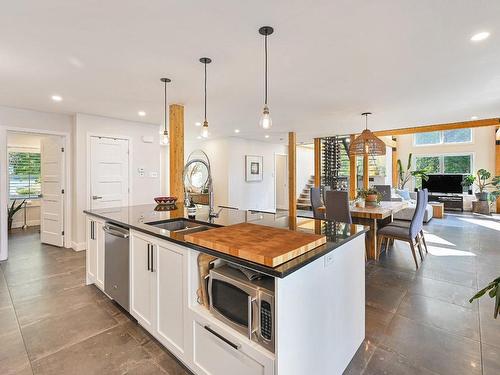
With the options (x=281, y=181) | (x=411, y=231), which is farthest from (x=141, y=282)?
(x=281, y=181)

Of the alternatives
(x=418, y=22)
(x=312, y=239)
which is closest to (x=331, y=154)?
(x=418, y=22)

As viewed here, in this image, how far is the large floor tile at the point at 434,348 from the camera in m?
1.71

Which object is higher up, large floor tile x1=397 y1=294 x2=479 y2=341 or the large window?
the large window

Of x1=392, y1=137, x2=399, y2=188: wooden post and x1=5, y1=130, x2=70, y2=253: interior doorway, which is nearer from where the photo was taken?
x1=5, y1=130, x2=70, y2=253: interior doorway

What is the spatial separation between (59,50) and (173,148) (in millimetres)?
1778

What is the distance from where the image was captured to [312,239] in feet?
4.82

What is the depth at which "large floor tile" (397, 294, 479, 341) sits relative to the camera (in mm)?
2109

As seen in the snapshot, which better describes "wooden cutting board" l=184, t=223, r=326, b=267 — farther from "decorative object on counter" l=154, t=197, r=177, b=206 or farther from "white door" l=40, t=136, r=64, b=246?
"white door" l=40, t=136, r=64, b=246

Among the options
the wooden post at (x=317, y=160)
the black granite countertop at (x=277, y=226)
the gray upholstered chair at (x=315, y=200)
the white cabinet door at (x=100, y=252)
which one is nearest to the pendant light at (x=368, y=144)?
the gray upholstered chair at (x=315, y=200)

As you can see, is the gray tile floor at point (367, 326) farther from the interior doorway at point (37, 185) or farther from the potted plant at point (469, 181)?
the potted plant at point (469, 181)

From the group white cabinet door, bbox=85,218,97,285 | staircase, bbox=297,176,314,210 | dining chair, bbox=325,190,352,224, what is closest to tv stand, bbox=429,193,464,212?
staircase, bbox=297,176,314,210

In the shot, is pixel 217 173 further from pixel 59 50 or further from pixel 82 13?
pixel 82 13

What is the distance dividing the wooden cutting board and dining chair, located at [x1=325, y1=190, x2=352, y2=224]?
2.21 m

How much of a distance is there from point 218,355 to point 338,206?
2.76 metres
